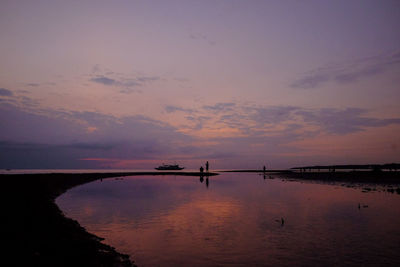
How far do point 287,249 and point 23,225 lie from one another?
1717 centimetres

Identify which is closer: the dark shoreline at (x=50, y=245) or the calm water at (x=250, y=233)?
the dark shoreline at (x=50, y=245)

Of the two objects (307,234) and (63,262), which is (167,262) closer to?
(63,262)

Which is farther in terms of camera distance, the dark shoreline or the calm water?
the calm water

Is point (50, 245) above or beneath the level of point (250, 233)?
above

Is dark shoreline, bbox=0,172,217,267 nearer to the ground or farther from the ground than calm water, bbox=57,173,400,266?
farther from the ground

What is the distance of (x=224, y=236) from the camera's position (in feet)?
71.2

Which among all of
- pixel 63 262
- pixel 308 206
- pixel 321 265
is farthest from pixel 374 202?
pixel 63 262

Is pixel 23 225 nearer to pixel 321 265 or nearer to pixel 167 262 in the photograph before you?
pixel 167 262

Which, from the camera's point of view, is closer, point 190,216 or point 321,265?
point 321,265

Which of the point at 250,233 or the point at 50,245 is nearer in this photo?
the point at 50,245

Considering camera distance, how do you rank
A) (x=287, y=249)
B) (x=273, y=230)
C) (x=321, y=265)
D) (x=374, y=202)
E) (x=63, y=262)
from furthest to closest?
(x=374, y=202) < (x=273, y=230) < (x=287, y=249) < (x=321, y=265) < (x=63, y=262)

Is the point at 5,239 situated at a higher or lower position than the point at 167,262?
higher

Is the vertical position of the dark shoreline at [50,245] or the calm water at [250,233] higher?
the dark shoreline at [50,245]

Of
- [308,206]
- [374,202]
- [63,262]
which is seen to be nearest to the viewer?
[63,262]
